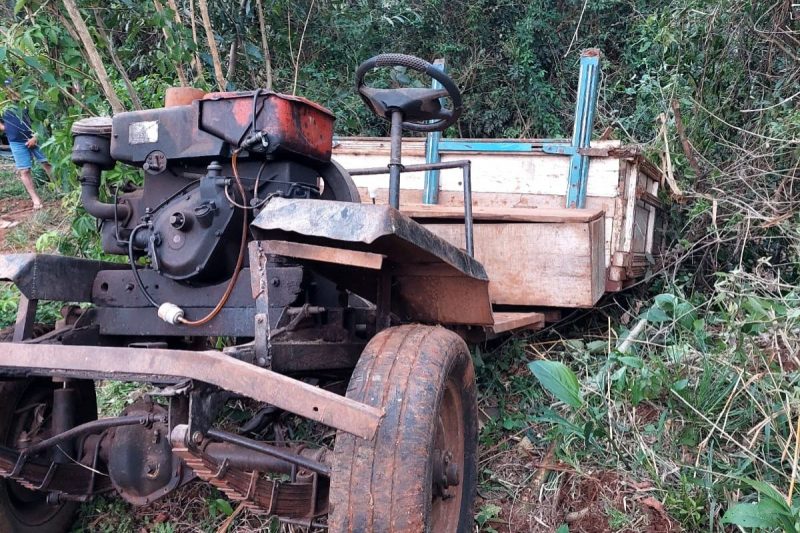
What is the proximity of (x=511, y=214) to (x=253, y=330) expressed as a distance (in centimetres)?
169

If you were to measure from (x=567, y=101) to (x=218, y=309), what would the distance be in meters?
6.91

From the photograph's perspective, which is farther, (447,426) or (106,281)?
(106,281)

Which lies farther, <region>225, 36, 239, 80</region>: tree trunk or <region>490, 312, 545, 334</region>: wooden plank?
<region>225, 36, 239, 80</region>: tree trunk

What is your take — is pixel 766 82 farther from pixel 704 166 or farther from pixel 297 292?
pixel 297 292

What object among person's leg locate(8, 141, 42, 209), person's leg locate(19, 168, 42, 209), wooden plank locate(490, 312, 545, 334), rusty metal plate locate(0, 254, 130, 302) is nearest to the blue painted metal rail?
wooden plank locate(490, 312, 545, 334)

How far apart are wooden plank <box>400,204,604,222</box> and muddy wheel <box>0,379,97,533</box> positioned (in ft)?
6.08

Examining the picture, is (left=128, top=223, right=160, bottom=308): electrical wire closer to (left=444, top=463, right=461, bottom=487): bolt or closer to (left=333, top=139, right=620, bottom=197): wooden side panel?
(left=444, top=463, right=461, bottom=487): bolt

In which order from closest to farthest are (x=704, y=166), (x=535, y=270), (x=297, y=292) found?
(x=297, y=292) < (x=535, y=270) < (x=704, y=166)

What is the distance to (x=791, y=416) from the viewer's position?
97.7 inches

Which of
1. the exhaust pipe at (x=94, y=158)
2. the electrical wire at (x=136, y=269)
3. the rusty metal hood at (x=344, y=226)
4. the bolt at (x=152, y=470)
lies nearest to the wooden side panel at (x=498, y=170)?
the exhaust pipe at (x=94, y=158)

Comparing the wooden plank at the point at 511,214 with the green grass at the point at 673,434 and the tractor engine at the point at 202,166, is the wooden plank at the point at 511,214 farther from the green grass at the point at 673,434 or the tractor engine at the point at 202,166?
the tractor engine at the point at 202,166

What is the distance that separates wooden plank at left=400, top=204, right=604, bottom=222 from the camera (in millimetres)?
3393

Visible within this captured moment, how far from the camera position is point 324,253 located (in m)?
1.80

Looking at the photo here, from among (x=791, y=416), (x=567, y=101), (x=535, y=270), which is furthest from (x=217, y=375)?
(x=567, y=101)
